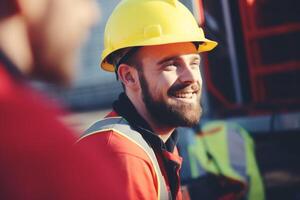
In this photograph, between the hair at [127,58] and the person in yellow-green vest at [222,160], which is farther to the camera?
the person in yellow-green vest at [222,160]

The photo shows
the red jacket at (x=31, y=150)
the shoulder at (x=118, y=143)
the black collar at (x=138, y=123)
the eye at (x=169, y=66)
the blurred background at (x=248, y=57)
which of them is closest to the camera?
the red jacket at (x=31, y=150)

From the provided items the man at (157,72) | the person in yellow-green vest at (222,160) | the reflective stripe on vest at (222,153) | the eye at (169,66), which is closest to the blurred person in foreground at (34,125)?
Result: the man at (157,72)

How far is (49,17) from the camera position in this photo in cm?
72

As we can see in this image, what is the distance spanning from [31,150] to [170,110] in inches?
63.1

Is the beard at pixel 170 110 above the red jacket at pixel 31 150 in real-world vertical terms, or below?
below

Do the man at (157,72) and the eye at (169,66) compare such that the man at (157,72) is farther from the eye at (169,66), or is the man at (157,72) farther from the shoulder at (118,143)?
the shoulder at (118,143)

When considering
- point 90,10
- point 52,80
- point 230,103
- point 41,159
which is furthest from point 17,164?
point 230,103

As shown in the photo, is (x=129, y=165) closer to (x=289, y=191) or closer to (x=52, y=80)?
(x=52, y=80)

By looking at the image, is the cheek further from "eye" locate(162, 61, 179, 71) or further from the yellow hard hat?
the yellow hard hat

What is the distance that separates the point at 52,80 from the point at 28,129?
10 cm

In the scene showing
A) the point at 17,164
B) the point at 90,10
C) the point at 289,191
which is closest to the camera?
the point at 17,164

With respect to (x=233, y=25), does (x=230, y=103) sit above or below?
below

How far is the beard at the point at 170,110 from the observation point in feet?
7.32

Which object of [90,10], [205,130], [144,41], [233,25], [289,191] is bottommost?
[289,191]
